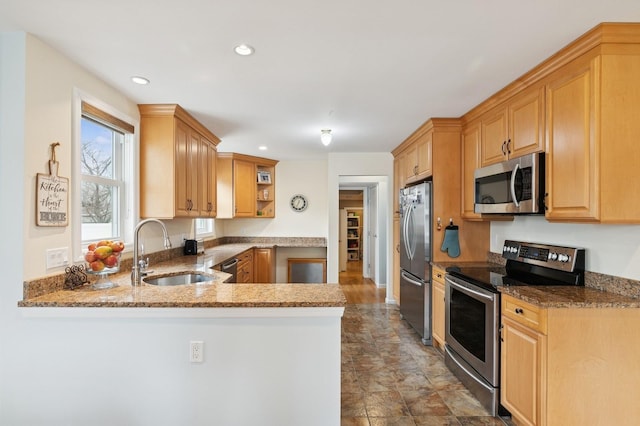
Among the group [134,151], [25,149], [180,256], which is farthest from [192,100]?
[180,256]

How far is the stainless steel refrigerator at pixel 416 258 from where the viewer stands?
3381 millimetres

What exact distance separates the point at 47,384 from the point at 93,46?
190 cm

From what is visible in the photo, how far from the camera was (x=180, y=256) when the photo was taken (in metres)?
3.76

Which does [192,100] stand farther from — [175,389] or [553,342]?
[553,342]

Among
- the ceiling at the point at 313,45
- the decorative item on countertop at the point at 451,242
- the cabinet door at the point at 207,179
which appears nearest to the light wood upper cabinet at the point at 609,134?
the ceiling at the point at 313,45

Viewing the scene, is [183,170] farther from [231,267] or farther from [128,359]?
[128,359]

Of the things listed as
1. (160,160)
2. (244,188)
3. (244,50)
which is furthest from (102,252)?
(244,188)

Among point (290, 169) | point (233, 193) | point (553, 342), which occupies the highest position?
point (290, 169)

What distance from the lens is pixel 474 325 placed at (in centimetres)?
244

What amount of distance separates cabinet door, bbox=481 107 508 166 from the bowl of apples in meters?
2.88

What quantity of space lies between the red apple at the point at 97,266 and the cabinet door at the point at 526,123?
2.92m

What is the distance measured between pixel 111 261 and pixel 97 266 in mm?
A: 78

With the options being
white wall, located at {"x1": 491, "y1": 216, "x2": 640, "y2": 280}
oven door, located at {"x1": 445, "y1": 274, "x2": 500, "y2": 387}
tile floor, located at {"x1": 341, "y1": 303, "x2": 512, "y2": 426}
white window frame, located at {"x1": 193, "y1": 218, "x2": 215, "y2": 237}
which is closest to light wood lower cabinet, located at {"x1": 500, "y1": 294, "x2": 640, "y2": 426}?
white wall, located at {"x1": 491, "y1": 216, "x2": 640, "y2": 280}

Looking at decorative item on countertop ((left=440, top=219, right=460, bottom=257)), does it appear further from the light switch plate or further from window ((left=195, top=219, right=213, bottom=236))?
window ((left=195, top=219, right=213, bottom=236))
